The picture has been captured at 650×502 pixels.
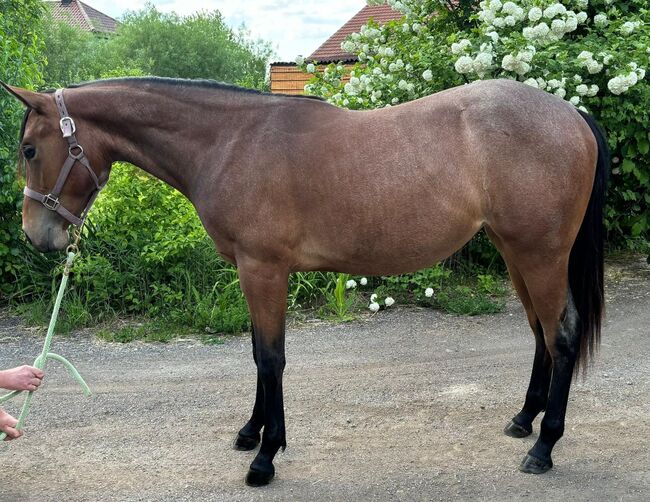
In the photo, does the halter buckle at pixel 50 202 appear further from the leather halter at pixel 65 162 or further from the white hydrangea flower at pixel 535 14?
the white hydrangea flower at pixel 535 14

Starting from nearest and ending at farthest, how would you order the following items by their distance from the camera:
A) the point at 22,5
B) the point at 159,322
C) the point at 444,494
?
the point at 444,494
the point at 159,322
the point at 22,5

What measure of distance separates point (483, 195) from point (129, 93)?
6.04 ft

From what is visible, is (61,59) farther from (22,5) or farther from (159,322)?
(159,322)

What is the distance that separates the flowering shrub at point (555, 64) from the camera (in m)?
5.91

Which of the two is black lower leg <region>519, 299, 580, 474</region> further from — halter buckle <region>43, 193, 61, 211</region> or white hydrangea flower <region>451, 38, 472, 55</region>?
white hydrangea flower <region>451, 38, 472, 55</region>

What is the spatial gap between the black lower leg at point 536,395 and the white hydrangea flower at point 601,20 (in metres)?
4.03

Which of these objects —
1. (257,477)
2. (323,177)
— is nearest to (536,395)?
(257,477)

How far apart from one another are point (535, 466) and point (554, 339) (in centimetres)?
65

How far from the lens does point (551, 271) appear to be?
11.1ft

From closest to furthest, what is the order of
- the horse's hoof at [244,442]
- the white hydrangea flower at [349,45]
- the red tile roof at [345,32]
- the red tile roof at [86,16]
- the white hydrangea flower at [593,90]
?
the horse's hoof at [244,442] < the white hydrangea flower at [593,90] < the white hydrangea flower at [349,45] < the red tile roof at [345,32] < the red tile roof at [86,16]

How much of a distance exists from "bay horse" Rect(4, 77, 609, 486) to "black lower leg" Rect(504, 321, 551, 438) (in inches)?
13.5

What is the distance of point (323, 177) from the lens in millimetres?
3285

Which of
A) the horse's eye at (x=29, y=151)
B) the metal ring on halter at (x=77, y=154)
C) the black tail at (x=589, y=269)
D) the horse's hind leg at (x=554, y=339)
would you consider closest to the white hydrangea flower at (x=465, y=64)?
the black tail at (x=589, y=269)

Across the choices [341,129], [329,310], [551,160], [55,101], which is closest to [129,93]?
[55,101]
